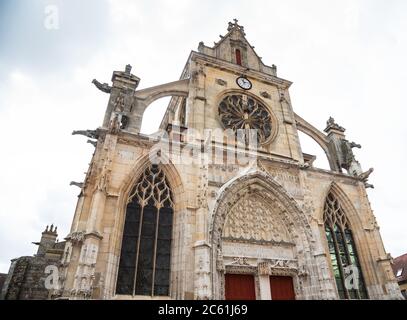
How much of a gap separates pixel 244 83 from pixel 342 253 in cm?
831

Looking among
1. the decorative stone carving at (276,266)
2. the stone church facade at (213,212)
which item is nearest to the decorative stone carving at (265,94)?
the stone church facade at (213,212)

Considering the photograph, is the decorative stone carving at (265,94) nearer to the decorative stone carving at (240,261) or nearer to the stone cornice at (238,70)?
the stone cornice at (238,70)

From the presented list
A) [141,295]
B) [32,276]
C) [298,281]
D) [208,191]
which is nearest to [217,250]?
[208,191]

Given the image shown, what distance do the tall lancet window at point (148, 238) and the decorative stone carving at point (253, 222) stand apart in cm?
203

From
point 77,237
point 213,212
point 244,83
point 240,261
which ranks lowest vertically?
point 240,261

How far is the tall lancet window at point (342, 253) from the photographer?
9.23 m

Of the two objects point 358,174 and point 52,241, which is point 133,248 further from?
point 358,174

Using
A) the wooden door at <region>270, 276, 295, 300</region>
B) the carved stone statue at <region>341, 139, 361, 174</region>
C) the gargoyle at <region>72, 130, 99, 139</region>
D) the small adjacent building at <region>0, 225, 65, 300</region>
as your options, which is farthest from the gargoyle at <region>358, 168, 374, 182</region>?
the small adjacent building at <region>0, 225, 65, 300</region>

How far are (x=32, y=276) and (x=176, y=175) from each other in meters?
6.75

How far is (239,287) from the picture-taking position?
7.88 meters

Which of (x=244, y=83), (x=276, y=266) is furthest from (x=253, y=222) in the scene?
(x=244, y=83)

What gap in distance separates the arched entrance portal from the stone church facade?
4cm

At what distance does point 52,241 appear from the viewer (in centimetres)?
1362

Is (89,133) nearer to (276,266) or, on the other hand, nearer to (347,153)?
(276,266)
